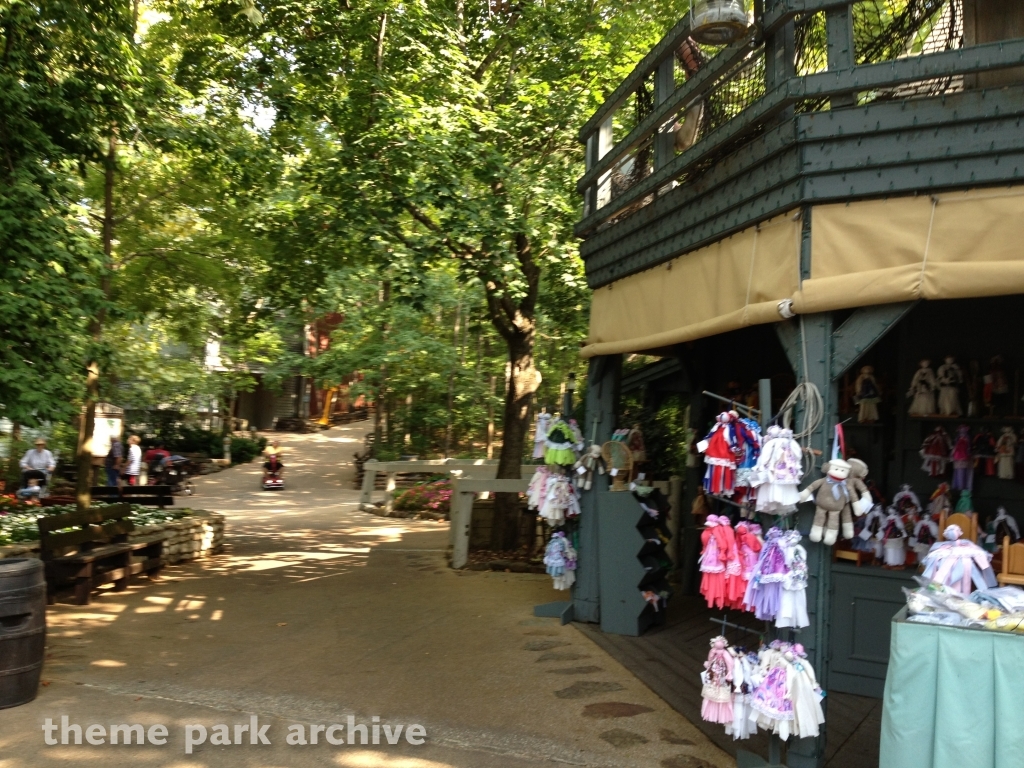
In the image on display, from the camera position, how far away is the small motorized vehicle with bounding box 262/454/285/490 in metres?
26.0

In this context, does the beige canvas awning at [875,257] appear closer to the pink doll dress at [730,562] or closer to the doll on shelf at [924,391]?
the pink doll dress at [730,562]

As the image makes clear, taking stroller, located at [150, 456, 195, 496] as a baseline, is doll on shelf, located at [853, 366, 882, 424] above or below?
above

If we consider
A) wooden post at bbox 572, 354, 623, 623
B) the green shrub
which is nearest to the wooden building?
wooden post at bbox 572, 354, 623, 623

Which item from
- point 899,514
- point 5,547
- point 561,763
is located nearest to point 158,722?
point 561,763

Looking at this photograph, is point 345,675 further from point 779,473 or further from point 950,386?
point 950,386

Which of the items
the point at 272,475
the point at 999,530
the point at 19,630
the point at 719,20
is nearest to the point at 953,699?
the point at 999,530

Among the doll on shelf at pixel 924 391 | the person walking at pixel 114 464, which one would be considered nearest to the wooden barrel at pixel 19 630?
the doll on shelf at pixel 924 391

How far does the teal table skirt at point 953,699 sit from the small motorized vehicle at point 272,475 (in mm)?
23352

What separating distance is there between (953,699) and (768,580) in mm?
1102

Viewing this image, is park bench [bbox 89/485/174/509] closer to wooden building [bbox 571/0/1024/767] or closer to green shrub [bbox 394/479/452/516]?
green shrub [bbox 394/479/452/516]

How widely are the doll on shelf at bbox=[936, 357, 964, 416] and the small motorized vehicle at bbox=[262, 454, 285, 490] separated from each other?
2150 cm

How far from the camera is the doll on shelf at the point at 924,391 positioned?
7.31 metres

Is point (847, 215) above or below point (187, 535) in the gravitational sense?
above

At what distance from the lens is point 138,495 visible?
1700 centimetres
